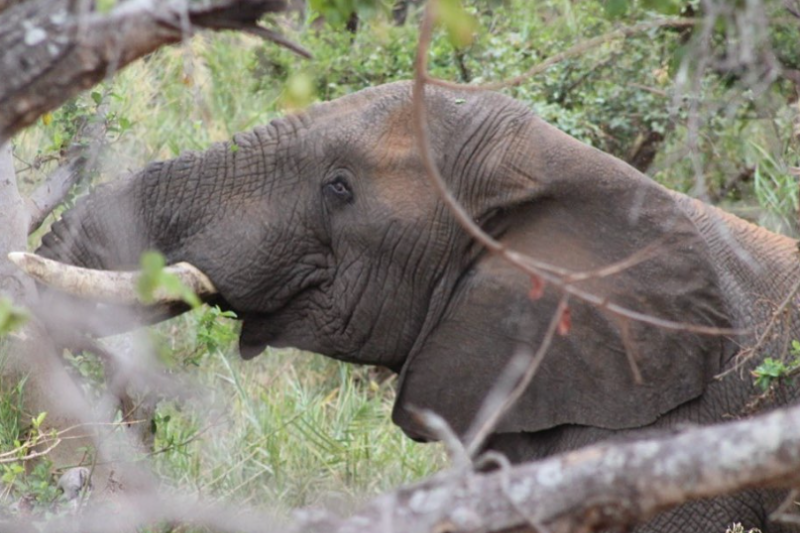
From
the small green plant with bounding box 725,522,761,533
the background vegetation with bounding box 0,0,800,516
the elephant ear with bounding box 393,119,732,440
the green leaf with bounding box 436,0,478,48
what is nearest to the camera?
the green leaf with bounding box 436,0,478,48

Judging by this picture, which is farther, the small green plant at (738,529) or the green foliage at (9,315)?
the small green plant at (738,529)

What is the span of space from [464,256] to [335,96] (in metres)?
2.60

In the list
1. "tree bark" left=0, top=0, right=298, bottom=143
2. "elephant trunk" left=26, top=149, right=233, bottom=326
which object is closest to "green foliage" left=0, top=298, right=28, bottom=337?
"tree bark" left=0, top=0, right=298, bottom=143

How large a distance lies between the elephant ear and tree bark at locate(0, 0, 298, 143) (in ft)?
6.32

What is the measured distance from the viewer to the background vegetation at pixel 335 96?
552 centimetres

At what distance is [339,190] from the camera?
13.1 ft

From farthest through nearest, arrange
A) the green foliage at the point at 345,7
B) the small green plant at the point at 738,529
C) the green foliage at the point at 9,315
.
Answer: the small green plant at the point at 738,529
the green foliage at the point at 345,7
the green foliage at the point at 9,315

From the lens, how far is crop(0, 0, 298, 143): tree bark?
208 centimetres

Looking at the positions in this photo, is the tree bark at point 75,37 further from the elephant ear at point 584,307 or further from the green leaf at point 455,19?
the elephant ear at point 584,307

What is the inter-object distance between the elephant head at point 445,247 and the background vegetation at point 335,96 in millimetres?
786

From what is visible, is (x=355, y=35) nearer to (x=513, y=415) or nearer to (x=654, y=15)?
(x=654, y=15)

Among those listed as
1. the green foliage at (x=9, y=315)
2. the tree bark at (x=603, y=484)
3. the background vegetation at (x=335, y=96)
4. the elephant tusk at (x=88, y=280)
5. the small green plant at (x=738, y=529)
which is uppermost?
the tree bark at (x=603, y=484)

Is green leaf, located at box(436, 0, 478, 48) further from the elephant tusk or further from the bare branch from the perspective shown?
the bare branch

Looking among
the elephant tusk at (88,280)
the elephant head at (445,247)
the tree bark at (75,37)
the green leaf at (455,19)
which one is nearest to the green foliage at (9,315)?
the tree bark at (75,37)
